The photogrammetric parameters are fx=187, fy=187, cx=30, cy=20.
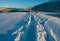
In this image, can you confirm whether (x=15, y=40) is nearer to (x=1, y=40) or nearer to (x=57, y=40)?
(x=1, y=40)

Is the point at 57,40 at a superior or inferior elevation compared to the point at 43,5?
superior

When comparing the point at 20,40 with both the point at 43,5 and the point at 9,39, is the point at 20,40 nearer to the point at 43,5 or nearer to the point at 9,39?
the point at 9,39

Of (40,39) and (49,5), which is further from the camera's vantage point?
(49,5)

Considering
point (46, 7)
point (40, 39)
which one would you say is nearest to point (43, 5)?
point (46, 7)

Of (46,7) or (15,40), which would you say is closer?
(15,40)

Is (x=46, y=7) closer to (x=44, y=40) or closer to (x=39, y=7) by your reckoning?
(x=39, y=7)

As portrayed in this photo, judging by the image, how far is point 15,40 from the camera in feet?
18.2

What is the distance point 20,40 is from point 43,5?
59884 mm

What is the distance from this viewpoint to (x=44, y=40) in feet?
18.6

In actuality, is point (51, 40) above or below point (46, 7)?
above

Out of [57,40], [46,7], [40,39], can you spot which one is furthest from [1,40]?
[46,7]

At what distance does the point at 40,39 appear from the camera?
19.0 ft

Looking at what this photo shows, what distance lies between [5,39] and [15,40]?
15.0 inches

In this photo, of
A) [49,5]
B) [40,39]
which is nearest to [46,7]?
[49,5]
